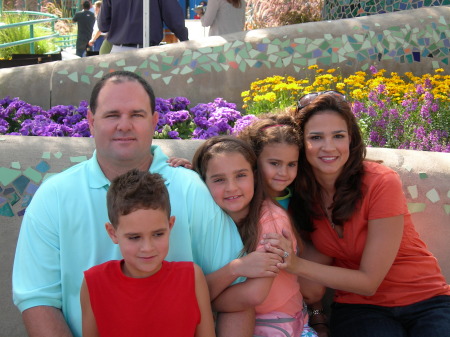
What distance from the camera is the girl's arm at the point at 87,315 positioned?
7.57 feet

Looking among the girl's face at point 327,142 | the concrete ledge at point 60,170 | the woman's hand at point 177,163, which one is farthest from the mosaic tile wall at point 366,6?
the woman's hand at point 177,163

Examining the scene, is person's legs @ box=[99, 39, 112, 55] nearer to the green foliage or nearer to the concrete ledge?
the concrete ledge

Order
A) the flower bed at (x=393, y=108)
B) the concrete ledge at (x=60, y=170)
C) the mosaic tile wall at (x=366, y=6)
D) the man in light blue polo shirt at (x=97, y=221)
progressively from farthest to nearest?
the mosaic tile wall at (x=366, y=6), the flower bed at (x=393, y=108), the concrete ledge at (x=60, y=170), the man in light blue polo shirt at (x=97, y=221)

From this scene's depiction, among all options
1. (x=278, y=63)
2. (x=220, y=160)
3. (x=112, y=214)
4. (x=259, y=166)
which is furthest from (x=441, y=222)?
(x=278, y=63)

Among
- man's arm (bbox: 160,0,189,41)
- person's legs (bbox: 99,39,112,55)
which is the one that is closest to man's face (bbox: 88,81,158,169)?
man's arm (bbox: 160,0,189,41)

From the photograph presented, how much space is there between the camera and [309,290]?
2982 millimetres

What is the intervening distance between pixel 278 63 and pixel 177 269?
4323 millimetres

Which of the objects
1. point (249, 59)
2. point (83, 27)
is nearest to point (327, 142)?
point (249, 59)

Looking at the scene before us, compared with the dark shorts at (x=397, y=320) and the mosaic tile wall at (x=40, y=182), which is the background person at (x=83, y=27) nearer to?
the mosaic tile wall at (x=40, y=182)

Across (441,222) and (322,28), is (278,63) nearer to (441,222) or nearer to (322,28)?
(322,28)

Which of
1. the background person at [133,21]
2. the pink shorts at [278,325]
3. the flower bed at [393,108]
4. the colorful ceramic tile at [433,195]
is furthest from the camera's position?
the background person at [133,21]

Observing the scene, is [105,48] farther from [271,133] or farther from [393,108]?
[271,133]

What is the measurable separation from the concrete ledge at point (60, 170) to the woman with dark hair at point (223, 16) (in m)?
3.86

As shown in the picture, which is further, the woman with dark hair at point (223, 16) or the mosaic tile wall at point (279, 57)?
the woman with dark hair at point (223, 16)
